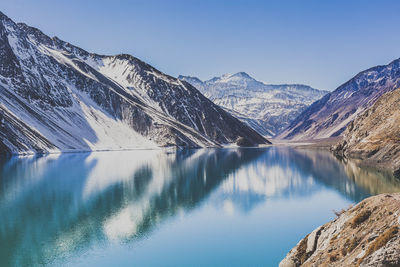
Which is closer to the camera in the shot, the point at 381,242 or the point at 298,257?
the point at 381,242

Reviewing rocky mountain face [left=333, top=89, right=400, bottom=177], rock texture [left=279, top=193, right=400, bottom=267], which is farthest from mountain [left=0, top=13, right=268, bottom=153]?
rock texture [left=279, top=193, right=400, bottom=267]

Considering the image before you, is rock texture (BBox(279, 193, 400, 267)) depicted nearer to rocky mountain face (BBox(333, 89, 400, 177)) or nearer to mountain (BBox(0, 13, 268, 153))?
rocky mountain face (BBox(333, 89, 400, 177))

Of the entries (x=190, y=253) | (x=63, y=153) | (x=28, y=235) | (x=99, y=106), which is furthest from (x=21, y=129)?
(x=190, y=253)

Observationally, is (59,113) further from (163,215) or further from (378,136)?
(163,215)

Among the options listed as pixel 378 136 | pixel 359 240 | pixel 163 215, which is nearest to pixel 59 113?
pixel 378 136

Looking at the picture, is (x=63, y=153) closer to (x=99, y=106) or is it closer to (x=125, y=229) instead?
(x=99, y=106)

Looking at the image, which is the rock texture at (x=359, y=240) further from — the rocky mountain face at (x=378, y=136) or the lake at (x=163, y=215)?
the rocky mountain face at (x=378, y=136)

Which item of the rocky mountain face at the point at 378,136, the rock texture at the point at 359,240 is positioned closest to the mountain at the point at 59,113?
the rocky mountain face at the point at 378,136
